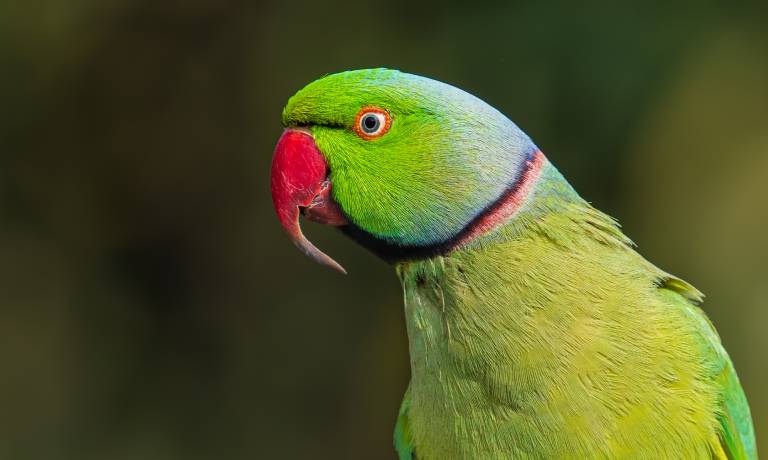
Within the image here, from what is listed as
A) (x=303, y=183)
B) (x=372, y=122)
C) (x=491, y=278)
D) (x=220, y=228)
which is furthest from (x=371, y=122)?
(x=220, y=228)

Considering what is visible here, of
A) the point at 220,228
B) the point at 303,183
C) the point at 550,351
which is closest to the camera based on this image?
the point at 550,351

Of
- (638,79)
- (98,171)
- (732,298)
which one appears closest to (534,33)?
(638,79)

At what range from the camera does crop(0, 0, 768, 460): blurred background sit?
17.3 ft

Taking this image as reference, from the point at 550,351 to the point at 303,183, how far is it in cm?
69

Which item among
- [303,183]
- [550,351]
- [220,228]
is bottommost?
[220,228]

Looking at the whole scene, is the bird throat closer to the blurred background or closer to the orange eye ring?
the orange eye ring

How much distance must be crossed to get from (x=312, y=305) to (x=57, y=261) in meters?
1.61

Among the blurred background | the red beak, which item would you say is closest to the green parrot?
the red beak

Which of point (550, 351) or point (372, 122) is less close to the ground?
point (372, 122)

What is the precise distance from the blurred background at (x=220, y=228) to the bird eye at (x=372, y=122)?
10.2 ft

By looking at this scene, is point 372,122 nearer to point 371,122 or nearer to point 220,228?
point 371,122

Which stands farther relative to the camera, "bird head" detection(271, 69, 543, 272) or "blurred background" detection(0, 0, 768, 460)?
"blurred background" detection(0, 0, 768, 460)

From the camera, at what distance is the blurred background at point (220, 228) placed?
5.29 meters

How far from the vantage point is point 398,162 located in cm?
215
